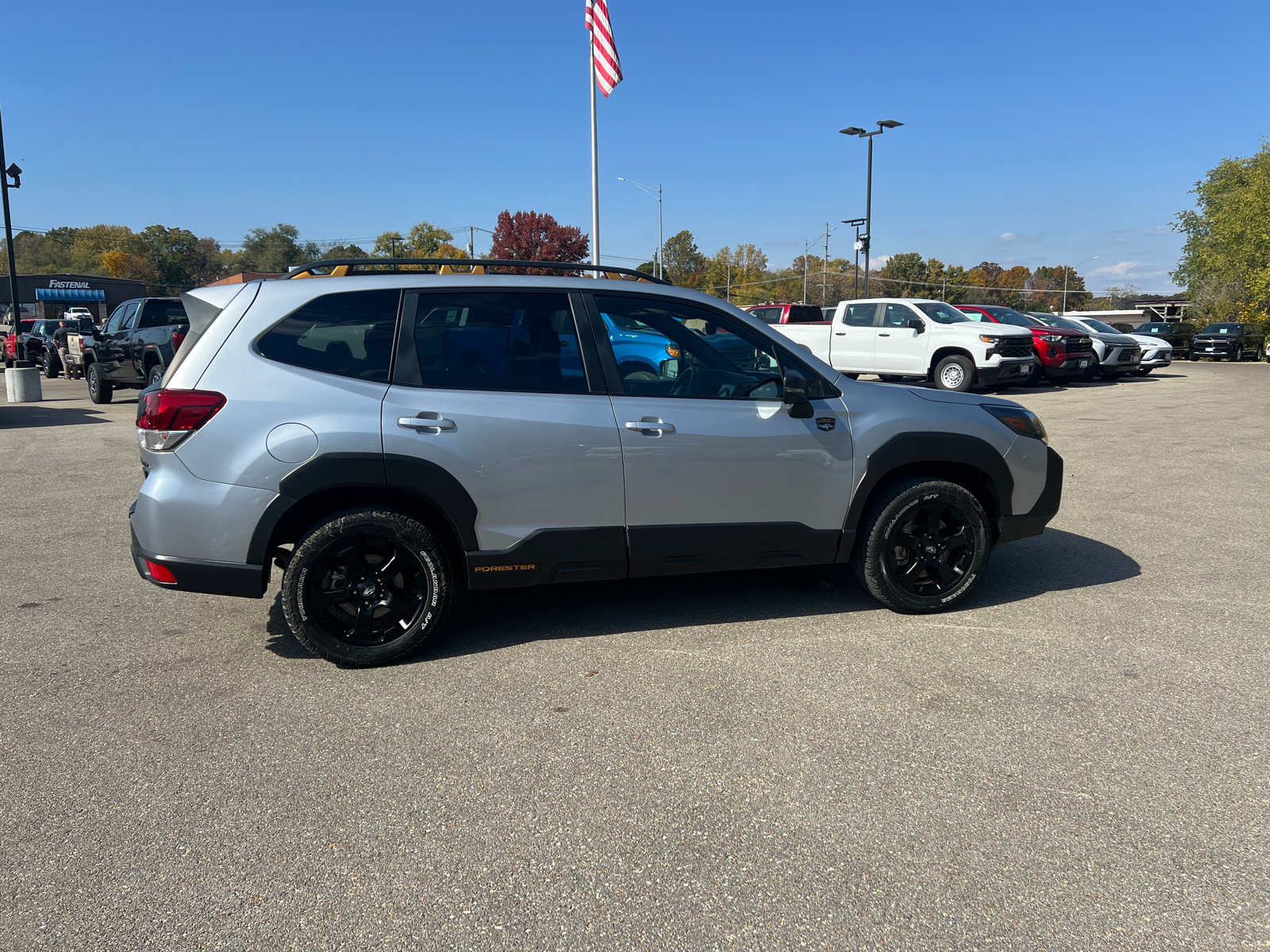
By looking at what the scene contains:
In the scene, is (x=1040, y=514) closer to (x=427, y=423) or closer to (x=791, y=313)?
(x=427, y=423)

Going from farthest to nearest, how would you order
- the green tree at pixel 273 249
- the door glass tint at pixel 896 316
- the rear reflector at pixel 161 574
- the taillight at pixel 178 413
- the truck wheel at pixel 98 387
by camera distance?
the green tree at pixel 273 249 → the door glass tint at pixel 896 316 → the truck wheel at pixel 98 387 → the rear reflector at pixel 161 574 → the taillight at pixel 178 413

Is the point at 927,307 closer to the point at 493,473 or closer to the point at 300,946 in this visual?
the point at 493,473

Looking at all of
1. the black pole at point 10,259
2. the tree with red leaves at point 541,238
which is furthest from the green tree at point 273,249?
the black pole at point 10,259

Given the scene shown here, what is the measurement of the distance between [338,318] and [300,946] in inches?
108

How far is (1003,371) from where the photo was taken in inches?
707

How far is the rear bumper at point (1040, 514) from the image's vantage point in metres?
5.02

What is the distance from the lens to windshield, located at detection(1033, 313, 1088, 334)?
2173 cm

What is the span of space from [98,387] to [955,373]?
17047 mm

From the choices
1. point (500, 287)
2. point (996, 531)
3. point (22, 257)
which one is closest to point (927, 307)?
point (996, 531)

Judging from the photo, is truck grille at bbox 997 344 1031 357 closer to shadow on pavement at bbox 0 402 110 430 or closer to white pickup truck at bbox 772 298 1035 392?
white pickup truck at bbox 772 298 1035 392

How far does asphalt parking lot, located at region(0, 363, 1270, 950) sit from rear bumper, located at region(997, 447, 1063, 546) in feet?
1.34

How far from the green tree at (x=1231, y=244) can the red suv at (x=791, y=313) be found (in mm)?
31910

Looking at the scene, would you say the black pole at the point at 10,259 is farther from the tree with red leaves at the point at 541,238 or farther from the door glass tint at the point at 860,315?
the tree with red leaves at the point at 541,238

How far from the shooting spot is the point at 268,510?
396cm
